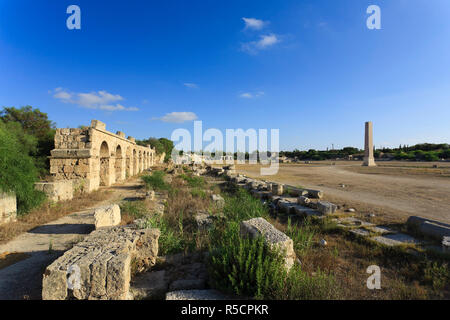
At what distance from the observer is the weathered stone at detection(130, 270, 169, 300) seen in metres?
2.46

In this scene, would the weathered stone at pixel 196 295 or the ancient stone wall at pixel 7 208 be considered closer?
the weathered stone at pixel 196 295

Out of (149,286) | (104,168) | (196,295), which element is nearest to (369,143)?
(104,168)

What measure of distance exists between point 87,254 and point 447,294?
469 cm

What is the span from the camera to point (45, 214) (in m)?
5.50

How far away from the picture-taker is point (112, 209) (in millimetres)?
4586

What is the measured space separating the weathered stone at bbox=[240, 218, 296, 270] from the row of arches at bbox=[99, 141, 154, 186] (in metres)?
10.3

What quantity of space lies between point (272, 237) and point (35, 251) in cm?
424

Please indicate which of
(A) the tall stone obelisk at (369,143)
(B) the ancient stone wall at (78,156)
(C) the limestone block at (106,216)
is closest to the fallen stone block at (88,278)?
(C) the limestone block at (106,216)

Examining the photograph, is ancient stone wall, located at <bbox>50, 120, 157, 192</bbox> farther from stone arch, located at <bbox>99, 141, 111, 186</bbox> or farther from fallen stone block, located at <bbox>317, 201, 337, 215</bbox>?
fallen stone block, located at <bbox>317, 201, 337, 215</bbox>

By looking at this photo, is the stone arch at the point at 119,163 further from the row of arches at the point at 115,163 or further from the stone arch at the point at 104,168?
the stone arch at the point at 104,168

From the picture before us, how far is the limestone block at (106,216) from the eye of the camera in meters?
4.21

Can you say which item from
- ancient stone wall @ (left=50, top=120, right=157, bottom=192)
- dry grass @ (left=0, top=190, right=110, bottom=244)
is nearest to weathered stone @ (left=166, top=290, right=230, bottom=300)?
dry grass @ (left=0, top=190, right=110, bottom=244)

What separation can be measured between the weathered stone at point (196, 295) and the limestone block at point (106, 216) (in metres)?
2.73
